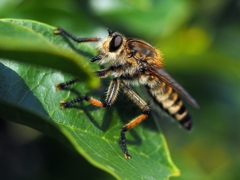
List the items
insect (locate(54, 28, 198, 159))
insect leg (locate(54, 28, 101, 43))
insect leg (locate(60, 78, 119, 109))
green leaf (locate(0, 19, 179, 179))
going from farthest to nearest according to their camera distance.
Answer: insect (locate(54, 28, 198, 159)) < insect leg (locate(54, 28, 101, 43)) < insect leg (locate(60, 78, 119, 109)) < green leaf (locate(0, 19, 179, 179))

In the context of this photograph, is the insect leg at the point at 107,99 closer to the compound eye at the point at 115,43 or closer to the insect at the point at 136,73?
the insect at the point at 136,73

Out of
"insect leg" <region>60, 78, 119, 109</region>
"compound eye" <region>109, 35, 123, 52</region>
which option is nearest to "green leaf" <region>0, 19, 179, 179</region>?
"insect leg" <region>60, 78, 119, 109</region>

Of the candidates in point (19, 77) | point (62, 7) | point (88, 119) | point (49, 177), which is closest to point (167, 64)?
point (62, 7)

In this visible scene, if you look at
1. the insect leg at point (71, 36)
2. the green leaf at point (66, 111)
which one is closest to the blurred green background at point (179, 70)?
the insect leg at point (71, 36)

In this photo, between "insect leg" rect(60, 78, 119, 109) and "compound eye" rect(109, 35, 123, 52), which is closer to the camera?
"insect leg" rect(60, 78, 119, 109)

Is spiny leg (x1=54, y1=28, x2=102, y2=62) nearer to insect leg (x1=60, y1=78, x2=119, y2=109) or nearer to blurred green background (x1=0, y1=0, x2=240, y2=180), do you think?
insect leg (x1=60, y1=78, x2=119, y2=109)

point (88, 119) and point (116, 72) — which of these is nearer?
point (88, 119)

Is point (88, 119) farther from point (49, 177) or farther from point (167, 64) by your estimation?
point (167, 64)
